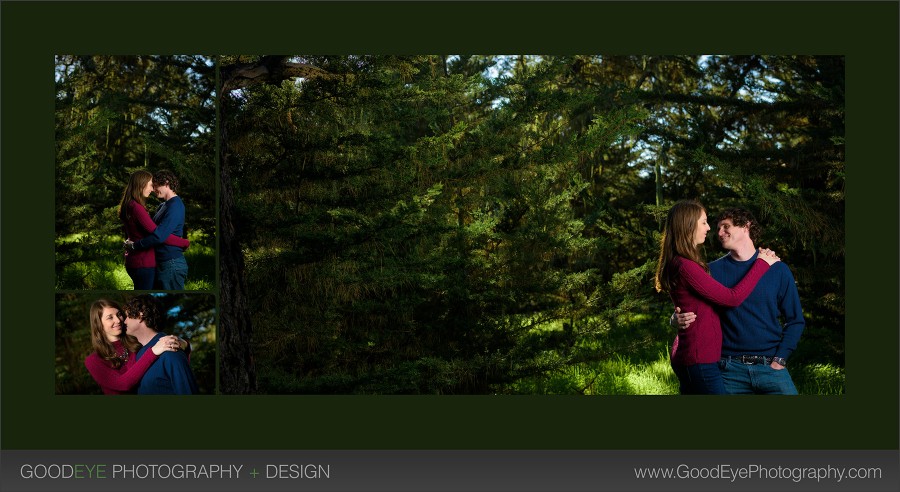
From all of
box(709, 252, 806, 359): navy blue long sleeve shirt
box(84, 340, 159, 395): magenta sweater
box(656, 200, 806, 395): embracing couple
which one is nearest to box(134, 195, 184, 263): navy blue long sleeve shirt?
box(84, 340, 159, 395): magenta sweater

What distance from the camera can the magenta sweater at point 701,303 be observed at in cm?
382

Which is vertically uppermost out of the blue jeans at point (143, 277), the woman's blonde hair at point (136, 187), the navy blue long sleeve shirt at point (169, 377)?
the woman's blonde hair at point (136, 187)

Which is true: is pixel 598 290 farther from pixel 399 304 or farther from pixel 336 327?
pixel 336 327

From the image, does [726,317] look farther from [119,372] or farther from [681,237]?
[119,372]

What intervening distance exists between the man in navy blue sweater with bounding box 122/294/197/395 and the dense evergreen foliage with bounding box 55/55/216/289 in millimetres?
337

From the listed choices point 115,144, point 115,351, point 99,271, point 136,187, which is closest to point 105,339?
point 115,351

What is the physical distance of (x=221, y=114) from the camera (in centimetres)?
526

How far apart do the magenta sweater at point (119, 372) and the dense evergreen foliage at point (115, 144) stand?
0.46 m

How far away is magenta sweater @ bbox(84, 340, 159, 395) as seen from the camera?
443cm

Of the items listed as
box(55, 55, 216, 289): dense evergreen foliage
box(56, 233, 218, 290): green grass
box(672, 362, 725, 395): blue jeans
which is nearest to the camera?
box(672, 362, 725, 395): blue jeans

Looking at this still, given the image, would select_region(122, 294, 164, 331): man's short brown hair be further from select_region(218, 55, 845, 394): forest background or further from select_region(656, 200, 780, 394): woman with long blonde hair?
select_region(656, 200, 780, 394): woman with long blonde hair

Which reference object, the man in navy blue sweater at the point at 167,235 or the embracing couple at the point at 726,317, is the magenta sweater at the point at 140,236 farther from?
the embracing couple at the point at 726,317

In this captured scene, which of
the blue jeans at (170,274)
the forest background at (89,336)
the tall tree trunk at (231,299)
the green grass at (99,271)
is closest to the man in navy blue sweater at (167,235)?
the blue jeans at (170,274)
